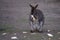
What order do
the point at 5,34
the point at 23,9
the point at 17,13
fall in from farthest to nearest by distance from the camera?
the point at 23,9
the point at 17,13
the point at 5,34

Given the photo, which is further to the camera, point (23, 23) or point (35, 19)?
point (23, 23)

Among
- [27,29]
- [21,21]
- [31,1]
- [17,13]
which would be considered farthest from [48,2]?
[27,29]

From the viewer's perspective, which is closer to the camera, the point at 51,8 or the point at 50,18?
the point at 50,18

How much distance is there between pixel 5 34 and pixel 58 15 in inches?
120

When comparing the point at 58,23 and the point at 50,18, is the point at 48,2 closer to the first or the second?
the point at 50,18

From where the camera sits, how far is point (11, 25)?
6918 millimetres

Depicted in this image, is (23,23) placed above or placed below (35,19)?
below

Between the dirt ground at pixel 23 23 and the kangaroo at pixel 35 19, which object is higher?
the kangaroo at pixel 35 19

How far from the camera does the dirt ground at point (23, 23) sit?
18.9 feet

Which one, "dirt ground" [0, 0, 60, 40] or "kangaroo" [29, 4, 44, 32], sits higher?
"kangaroo" [29, 4, 44, 32]

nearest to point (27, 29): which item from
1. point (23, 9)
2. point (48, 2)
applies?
point (23, 9)

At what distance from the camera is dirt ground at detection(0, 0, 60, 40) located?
576 cm

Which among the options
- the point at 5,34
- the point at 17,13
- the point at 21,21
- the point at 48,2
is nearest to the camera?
the point at 5,34

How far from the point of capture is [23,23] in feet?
23.4
